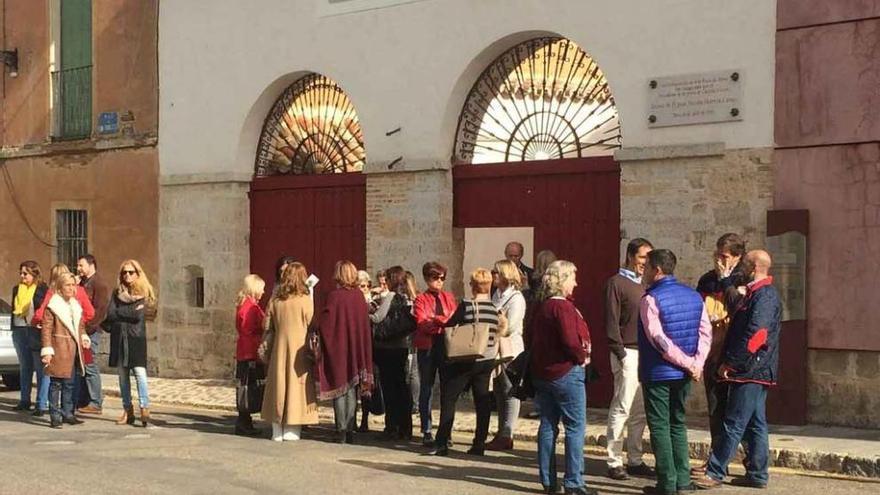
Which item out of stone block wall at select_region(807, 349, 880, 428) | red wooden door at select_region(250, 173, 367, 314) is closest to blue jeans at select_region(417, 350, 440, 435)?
stone block wall at select_region(807, 349, 880, 428)

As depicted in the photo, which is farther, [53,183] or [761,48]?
[53,183]

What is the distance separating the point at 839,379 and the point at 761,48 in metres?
3.10

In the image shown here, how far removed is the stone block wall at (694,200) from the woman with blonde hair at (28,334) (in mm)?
6138

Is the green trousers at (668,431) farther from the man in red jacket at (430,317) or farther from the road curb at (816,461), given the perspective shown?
the man in red jacket at (430,317)

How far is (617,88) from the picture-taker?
1473cm

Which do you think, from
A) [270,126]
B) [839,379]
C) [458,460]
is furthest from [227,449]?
[270,126]

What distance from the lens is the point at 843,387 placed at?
42.4 feet

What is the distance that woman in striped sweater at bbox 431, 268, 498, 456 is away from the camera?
38.2 feet

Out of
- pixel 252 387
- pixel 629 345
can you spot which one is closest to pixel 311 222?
pixel 252 387

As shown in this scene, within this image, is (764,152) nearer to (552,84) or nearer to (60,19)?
(552,84)

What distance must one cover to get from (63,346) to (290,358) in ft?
7.91

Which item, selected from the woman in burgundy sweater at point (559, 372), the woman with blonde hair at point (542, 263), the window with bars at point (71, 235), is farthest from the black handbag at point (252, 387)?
the window with bars at point (71, 235)

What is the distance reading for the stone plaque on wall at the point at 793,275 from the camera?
43.0 ft

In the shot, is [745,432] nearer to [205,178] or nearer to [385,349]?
[385,349]
